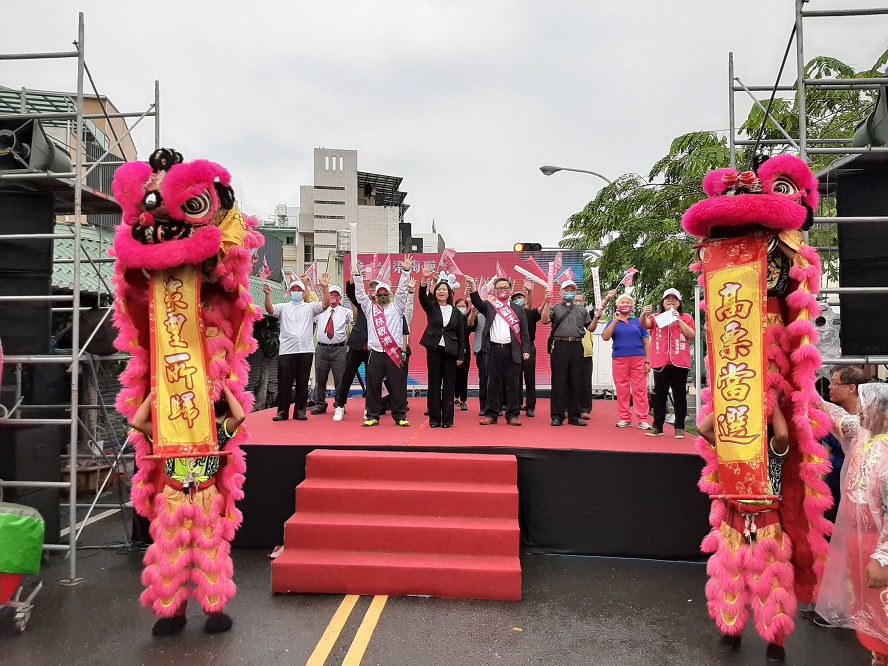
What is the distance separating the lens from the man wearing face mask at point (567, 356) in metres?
6.98

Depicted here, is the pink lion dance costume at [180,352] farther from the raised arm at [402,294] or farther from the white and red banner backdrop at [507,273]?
the white and red banner backdrop at [507,273]

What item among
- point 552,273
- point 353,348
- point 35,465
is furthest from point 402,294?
point 35,465

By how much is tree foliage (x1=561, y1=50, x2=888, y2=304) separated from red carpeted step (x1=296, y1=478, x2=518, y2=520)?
510cm

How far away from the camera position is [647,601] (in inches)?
166

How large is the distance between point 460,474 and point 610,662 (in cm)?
184

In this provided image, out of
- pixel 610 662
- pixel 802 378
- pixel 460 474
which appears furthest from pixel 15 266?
Result: pixel 802 378

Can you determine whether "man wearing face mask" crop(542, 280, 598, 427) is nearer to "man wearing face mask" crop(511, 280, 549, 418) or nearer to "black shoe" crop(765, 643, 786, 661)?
"man wearing face mask" crop(511, 280, 549, 418)

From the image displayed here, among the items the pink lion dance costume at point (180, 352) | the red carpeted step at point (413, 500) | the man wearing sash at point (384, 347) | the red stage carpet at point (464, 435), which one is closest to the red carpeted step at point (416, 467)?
the red carpeted step at point (413, 500)

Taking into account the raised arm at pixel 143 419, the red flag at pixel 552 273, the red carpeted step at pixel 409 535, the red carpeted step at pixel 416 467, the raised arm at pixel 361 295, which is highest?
the red flag at pixel 552 273

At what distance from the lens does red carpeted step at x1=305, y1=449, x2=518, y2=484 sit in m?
A: 4.85

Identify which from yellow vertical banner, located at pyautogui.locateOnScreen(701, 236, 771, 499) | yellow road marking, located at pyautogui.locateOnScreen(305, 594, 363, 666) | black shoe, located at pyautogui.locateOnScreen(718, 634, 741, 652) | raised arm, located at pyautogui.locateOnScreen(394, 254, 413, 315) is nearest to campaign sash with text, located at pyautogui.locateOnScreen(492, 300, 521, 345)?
raised arm, located at pyautogui.locateOnScreen(394, 254, 413, 315)

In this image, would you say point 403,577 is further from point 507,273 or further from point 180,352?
point 507,273

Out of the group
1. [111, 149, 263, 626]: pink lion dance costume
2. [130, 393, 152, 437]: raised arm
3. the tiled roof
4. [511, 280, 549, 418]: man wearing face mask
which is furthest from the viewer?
the tiled roof

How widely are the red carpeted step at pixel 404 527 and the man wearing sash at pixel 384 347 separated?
1.77 meters
